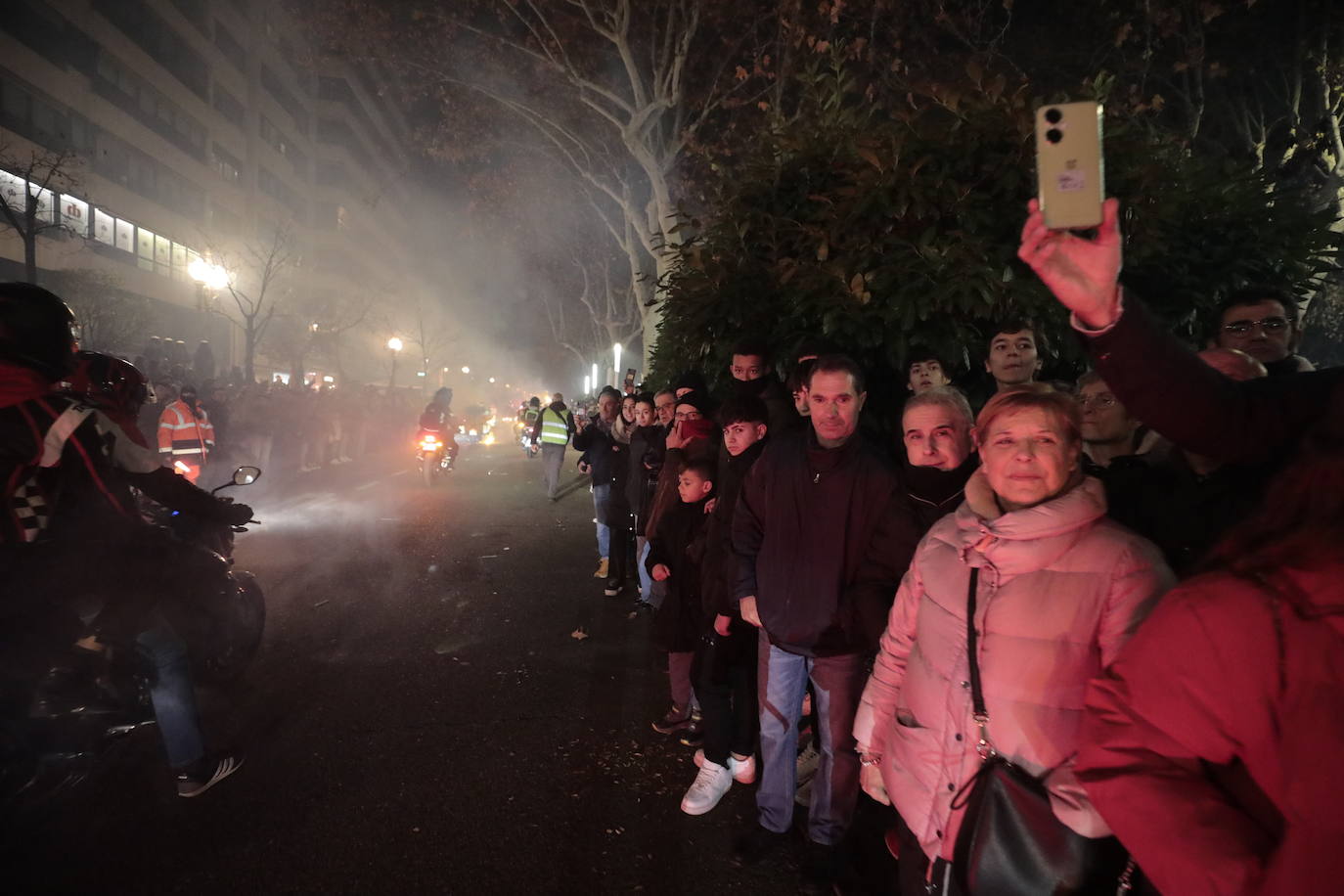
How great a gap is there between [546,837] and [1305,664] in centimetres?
294

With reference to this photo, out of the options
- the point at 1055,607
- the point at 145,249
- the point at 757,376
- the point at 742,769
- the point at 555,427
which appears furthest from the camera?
the point at 145,249

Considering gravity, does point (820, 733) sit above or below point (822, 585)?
below

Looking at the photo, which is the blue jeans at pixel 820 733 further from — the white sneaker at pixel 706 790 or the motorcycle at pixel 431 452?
the motorcycle at pixel 431 452

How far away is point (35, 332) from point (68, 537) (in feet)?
2.81

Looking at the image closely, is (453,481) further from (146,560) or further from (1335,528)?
(1335,528)

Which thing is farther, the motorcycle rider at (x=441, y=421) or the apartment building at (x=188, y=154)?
the apartment building at (x=188, y=154)

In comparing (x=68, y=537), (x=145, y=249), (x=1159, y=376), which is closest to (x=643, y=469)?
(x=68, y=537)

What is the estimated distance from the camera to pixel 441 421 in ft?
46.5

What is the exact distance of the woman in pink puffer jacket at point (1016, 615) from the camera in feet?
5.37

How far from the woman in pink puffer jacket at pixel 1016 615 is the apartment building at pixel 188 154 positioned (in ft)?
68.8

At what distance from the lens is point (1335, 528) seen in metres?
1.06

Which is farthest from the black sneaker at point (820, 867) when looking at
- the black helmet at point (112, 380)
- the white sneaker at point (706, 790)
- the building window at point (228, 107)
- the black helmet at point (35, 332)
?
the building window at point (228, 107)

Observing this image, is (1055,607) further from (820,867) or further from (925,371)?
(925,371)

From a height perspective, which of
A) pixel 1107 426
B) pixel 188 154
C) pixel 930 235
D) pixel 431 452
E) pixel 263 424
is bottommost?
pixel 431 452
